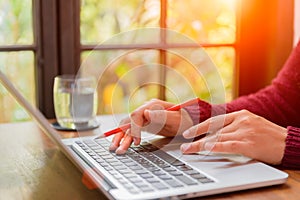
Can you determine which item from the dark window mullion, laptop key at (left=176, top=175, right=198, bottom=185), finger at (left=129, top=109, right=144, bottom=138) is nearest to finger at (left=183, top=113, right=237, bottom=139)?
finger at (left=129, top=109, right=144, bottom=138)

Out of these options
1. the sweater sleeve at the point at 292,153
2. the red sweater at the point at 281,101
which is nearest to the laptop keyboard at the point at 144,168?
the sweater sleeve at the point at 292,153

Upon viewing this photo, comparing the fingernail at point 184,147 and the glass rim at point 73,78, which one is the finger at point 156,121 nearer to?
the fingernail at point 184,147

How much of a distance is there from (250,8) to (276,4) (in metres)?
0.08

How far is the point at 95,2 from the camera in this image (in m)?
1.66

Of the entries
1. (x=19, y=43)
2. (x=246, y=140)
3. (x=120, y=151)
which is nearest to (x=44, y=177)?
(x=120, y=151)

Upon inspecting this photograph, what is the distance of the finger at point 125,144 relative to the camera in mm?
1099

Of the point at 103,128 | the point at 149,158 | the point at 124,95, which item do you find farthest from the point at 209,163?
the point at 124,95

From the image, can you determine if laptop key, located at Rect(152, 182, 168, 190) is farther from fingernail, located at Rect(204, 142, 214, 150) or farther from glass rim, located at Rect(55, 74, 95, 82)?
glass rim, located at Rect(55, 74, 95, 82)

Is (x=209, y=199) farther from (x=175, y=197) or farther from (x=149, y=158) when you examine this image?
(x=149, y=158)

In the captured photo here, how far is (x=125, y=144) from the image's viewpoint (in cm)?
112

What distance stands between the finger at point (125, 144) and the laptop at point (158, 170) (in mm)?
11

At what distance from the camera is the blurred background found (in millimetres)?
1601

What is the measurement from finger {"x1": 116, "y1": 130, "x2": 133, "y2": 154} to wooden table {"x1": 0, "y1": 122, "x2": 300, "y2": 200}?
94 mm

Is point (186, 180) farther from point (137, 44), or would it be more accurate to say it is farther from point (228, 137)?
point (137, 44)
